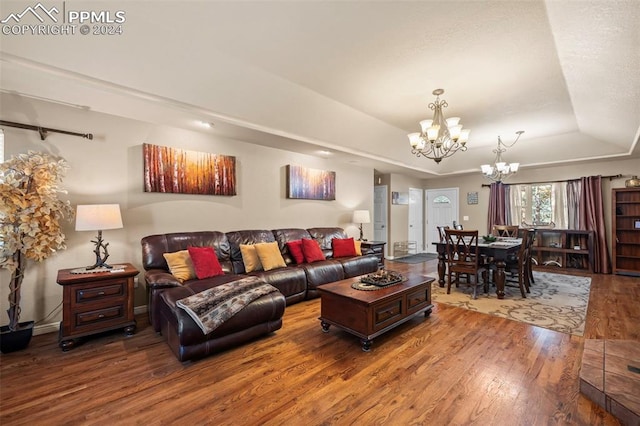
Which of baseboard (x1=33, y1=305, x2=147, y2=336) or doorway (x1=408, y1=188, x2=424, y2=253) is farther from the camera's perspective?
doorway (x1=408, y1=188, x2=424, y2=253)

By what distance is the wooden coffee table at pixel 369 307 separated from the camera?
261cm

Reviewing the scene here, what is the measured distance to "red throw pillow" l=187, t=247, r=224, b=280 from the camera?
3.30 metres

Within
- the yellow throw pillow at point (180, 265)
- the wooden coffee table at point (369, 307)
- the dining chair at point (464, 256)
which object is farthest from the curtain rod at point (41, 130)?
the dining chair at point (464, 256)

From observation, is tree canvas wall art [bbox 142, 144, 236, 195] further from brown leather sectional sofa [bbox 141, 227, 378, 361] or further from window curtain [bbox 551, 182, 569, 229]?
window curtain [bbox 551, 182, 569, 229]

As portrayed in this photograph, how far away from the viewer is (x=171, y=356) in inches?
97.3

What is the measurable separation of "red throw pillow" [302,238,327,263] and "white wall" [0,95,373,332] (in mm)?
734

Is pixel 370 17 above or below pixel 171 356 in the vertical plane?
above

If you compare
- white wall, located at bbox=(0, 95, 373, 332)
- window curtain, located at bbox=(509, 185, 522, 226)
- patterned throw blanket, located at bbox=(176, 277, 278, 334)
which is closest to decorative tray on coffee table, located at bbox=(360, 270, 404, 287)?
patterned throw blanket, located at bbox=(176, 277, 278, 334)

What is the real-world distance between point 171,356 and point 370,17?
11.0 feet

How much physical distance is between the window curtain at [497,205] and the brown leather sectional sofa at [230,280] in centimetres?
428

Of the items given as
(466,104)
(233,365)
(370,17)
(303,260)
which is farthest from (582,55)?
(233,365)

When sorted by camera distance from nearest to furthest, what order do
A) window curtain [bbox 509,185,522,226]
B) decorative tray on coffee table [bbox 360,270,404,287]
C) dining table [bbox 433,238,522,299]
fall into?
1. decorative tray on coffee table [bbox 360,270,404,287]
2. dining table [bbox 433,238,522,299]
3. window curtain [bbox 509,185,522,226]

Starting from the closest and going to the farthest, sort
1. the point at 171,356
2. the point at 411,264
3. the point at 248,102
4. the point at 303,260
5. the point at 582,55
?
the point at 171,356, the point at 582,55, the point at 248,102, the point at 303,260, the point at 411,264

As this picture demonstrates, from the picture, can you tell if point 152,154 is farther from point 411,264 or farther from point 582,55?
point 411,264
